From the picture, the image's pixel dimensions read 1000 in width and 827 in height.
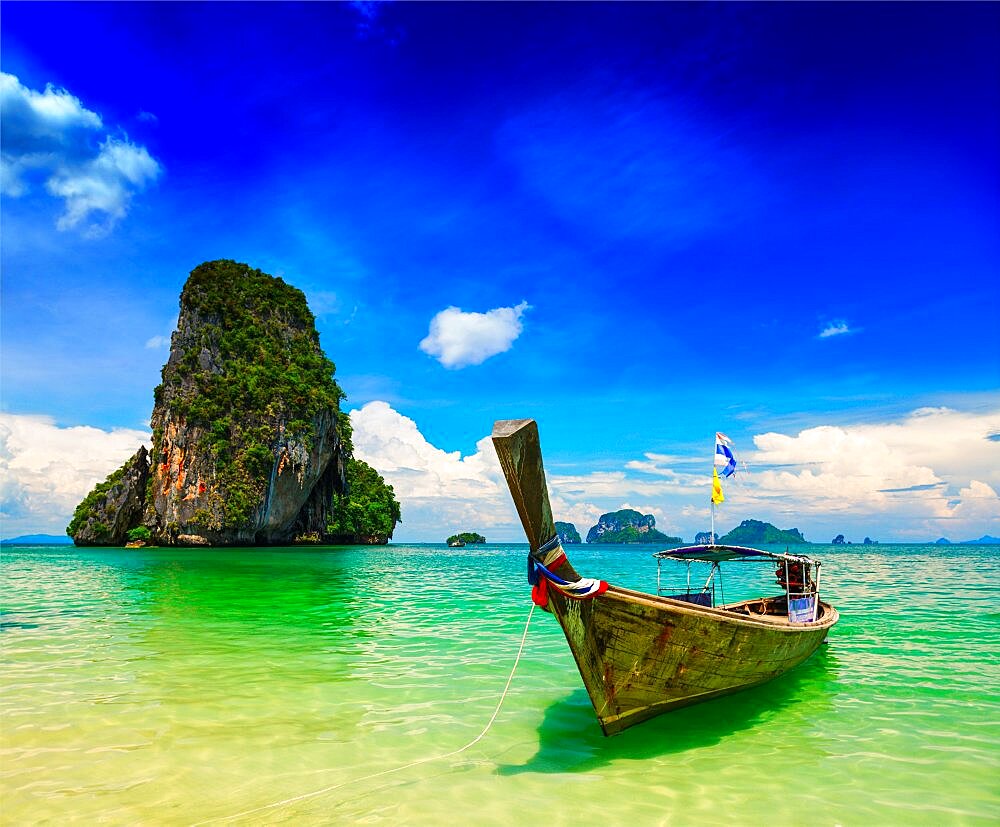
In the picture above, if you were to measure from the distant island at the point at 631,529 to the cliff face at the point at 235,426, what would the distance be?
139 metres

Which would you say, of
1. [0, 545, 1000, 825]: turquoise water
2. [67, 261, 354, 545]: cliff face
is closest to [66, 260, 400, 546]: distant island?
[67, 261, 354, 545]: cliff face

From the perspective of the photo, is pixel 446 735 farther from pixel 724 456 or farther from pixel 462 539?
pixel 462 539

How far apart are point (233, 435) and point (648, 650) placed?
189ft

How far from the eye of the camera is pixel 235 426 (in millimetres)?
57188

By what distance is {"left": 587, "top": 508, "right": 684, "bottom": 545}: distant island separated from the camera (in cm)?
18738

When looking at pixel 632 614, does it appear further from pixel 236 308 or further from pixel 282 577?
pixel 236 308

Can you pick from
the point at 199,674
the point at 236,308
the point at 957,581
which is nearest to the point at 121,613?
the point at 199,674

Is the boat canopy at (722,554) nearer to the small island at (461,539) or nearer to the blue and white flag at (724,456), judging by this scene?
the blue and white flag at (724,456)

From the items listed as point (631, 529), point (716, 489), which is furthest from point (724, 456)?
point (631, 529)

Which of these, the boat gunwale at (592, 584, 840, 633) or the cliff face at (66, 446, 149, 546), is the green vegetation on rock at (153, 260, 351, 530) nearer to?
the cliff face at (66, 446, 149, 546)

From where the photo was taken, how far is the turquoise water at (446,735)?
183 inches

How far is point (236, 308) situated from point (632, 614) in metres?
64.9

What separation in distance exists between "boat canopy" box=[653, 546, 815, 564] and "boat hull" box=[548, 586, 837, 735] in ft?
10.1

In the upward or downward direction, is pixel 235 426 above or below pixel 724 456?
above
